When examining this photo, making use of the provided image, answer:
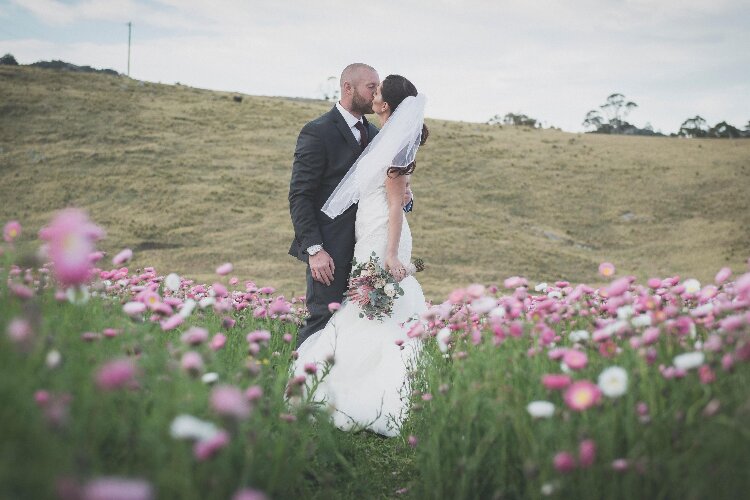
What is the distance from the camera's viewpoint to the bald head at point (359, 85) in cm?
542

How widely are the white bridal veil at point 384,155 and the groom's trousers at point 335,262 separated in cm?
23

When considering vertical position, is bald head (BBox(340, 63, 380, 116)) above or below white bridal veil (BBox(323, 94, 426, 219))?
above

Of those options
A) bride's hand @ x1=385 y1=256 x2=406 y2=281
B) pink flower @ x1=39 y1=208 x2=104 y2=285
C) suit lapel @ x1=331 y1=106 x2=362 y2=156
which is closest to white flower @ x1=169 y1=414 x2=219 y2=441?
pink flower @ x1=39 y1=208 x2=104 y2=285

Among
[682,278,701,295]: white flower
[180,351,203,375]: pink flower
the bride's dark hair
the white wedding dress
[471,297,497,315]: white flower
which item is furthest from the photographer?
the bride's dark hair

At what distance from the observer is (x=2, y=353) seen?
2.03 meters

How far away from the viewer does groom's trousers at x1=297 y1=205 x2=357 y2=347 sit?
542 centimetres

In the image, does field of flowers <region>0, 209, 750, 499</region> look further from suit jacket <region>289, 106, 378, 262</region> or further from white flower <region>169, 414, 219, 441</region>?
suit jacket <region>289, 106, 378, 262</region>

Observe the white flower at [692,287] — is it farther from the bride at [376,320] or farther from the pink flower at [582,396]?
the bride at [376,320]

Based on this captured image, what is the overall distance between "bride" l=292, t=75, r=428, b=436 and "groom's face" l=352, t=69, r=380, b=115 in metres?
0.15

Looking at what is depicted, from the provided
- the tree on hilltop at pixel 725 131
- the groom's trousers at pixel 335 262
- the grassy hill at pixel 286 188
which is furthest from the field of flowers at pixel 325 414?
the tree on hilltop at pixel 725 131

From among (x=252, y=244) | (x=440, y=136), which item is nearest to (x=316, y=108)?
(x=440, y=136)

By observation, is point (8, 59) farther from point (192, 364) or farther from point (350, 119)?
point (192, 364)

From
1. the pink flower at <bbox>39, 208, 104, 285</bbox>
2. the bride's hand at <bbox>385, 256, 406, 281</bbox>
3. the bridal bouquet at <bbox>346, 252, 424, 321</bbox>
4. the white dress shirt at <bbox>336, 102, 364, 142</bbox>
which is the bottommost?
the bridal bouquet at <bbox>346, 252, 424, 321</bbox>

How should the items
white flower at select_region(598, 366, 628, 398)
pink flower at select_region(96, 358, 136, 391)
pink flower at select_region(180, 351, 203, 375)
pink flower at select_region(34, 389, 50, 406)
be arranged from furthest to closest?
1. white flower at select_region(598, 366, 628, 398)
2. pink flower at select_region(180, 351, 203, 375)
3. pink flower at select_region(34, 389, 50, 406)
4. pink flower at select_region(96, 358, 136, 391)
